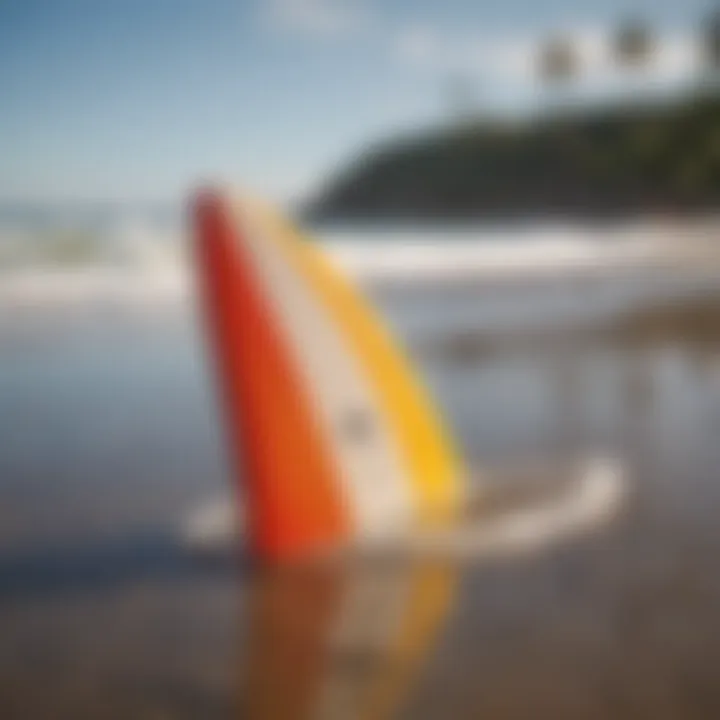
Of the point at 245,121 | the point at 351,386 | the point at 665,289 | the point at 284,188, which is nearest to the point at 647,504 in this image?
the point at 351,386

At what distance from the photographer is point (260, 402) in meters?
1.46

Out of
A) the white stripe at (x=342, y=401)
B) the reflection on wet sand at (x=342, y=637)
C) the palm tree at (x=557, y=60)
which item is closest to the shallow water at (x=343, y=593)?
the reflection on wet sand at (x=342, y=637)

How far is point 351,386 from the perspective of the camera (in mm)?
1579

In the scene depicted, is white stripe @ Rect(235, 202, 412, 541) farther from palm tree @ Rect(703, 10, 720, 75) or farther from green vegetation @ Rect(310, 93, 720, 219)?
palm tree @ Rect(703, 10, 720, 75)

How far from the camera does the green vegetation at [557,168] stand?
2049 millimetres

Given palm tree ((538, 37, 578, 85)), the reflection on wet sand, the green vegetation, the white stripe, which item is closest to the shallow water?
the reflection on wet sand

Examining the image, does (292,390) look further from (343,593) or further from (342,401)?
(343,593)

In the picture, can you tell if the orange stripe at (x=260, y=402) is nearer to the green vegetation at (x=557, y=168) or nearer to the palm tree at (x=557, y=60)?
the green vegetation at (x=557, y=168)

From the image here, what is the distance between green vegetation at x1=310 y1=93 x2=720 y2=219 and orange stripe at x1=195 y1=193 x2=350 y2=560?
0.49m

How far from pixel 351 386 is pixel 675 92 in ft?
4.29

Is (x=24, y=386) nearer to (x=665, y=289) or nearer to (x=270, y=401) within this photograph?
(x=270, y=401)

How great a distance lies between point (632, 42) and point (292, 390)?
103 centimetres

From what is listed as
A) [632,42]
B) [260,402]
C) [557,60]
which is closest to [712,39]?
[632,42]

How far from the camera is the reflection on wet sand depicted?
112 cm
